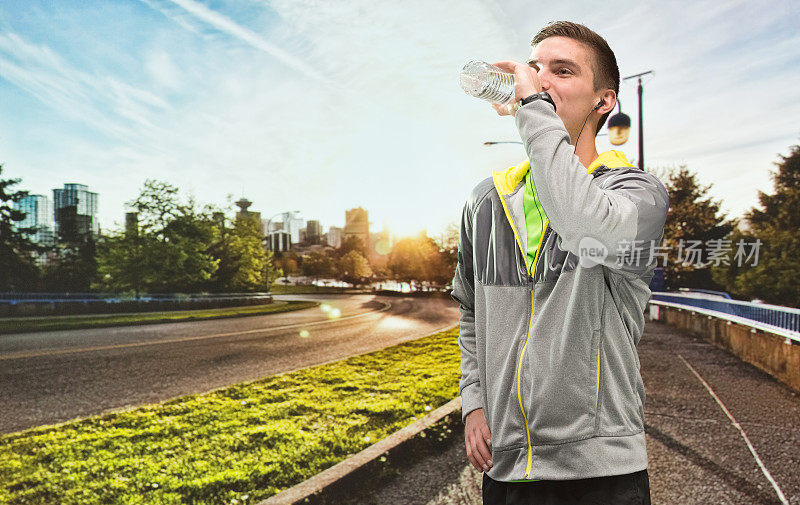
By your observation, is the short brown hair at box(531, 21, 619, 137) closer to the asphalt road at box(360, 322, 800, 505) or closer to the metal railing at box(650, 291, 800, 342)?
the asphalt road at box(360, 322, 800, 505)

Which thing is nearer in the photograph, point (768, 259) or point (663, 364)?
point (663, 364)

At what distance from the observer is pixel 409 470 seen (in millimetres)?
4086

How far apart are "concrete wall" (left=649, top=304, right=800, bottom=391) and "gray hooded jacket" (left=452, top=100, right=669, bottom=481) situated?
7.97m

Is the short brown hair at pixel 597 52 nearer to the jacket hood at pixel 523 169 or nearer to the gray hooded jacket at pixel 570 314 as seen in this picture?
the jacket hood at pixel 523 169

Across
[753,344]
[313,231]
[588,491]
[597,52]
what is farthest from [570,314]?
[313,231]

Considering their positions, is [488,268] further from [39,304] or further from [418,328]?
[39,304]

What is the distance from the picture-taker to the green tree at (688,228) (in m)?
30.3

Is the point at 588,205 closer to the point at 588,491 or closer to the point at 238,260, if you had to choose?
the point at 588,491

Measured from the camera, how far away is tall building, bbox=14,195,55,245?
3228 centimetres

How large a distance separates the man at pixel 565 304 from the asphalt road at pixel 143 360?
6.42 metres

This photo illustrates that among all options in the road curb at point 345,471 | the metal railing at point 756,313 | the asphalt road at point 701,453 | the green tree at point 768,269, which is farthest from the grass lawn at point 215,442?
the green tree at point 768,269

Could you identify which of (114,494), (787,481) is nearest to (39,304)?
(114,494)

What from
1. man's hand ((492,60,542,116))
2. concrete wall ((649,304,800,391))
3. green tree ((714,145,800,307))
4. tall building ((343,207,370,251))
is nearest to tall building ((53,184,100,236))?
concrete wall ((649,304,800,391))

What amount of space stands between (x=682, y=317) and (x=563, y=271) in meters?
15.7
